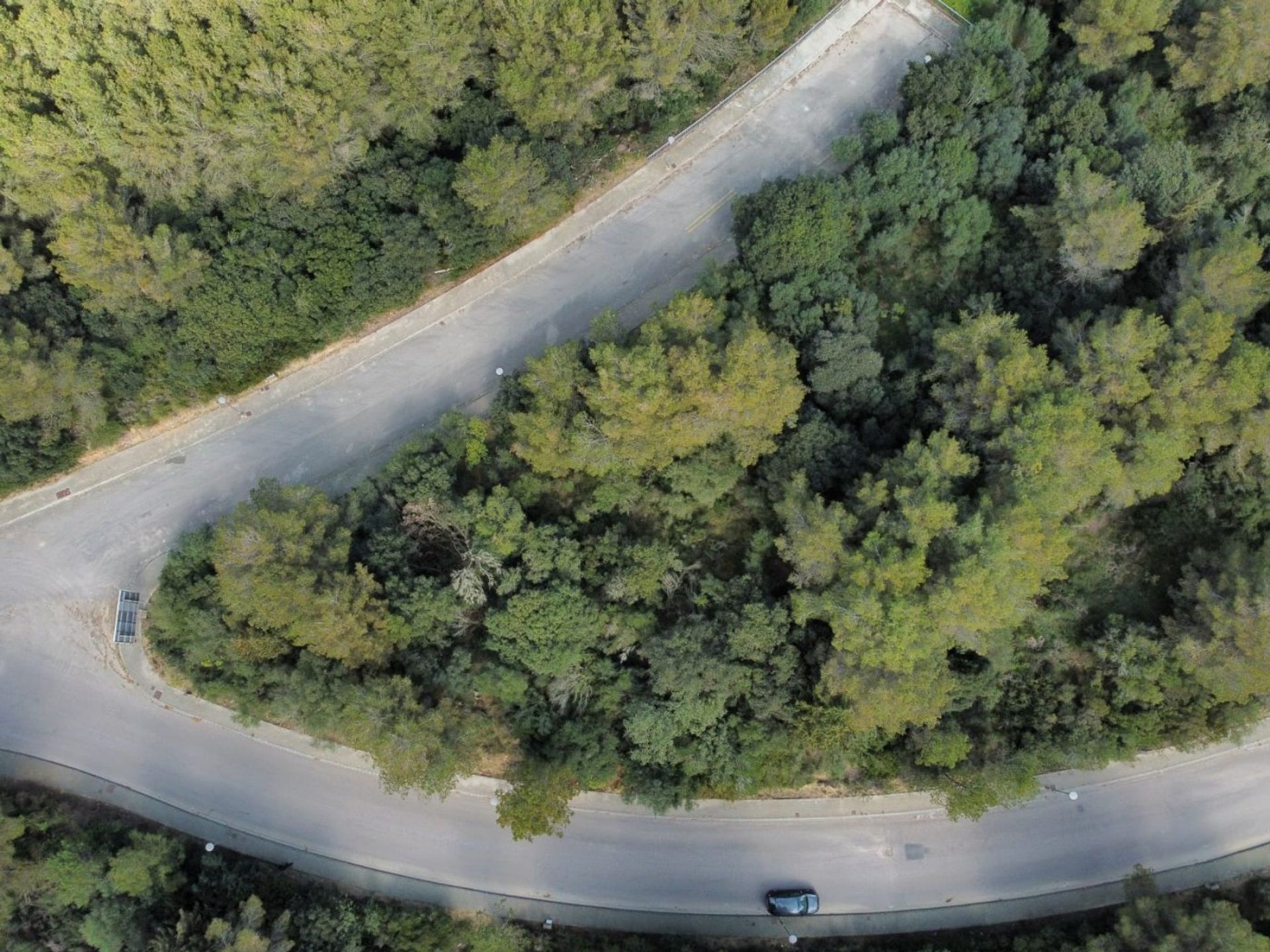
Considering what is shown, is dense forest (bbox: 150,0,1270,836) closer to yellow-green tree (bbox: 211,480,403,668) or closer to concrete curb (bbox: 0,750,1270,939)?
yellow-green tree (bbox: 211,480,403,668)

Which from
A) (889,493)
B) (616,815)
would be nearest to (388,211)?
(889,493)

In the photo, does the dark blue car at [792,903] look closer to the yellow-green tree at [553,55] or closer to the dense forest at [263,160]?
the dense forest at [263,160]

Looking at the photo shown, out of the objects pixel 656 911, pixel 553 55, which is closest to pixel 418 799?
pixel 656 911

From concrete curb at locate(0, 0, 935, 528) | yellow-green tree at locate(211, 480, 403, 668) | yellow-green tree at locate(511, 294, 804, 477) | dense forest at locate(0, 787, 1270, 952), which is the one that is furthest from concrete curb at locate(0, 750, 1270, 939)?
yellow-green tree at locate(511, 294, 804, 477)

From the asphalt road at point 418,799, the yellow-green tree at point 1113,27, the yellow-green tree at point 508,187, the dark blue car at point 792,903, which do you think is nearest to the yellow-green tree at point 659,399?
the asphalt road at point 418,799

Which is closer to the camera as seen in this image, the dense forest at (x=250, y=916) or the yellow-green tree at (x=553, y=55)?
the dense forest at (x=250, y=916)

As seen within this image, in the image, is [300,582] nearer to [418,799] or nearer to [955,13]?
[418,799]
